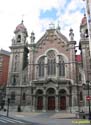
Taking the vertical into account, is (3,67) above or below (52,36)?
below

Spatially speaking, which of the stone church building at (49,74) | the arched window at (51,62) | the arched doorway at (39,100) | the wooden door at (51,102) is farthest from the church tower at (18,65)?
the wooden door at (51,102)

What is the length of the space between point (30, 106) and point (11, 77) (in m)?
9.42

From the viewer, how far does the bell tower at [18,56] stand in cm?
4581

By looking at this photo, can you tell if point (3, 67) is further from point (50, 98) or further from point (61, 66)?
point (50, 98)

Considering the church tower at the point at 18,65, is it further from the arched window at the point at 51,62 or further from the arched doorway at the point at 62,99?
the arched doorway at the point at 62,99

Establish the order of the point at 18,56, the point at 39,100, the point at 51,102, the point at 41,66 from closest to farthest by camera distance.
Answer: the point at 51,102 → the point at 39,100 → the point at 41,66 → the point at 18,56

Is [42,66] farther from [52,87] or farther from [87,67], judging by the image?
[87,67]

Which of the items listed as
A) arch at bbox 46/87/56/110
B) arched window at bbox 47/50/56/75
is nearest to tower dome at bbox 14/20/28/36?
arched window at bbox 47/50/56/75

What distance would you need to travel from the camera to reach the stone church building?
135ft

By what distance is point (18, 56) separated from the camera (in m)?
48.0

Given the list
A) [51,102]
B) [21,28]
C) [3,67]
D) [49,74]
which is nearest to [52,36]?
[21,28]

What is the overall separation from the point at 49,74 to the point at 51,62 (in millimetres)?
3073

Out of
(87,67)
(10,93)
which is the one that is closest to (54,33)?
(87,67)

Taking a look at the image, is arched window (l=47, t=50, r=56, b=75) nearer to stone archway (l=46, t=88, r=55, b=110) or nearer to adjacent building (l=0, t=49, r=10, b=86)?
stone archway (l=46, t=88, r=55, b=110)
